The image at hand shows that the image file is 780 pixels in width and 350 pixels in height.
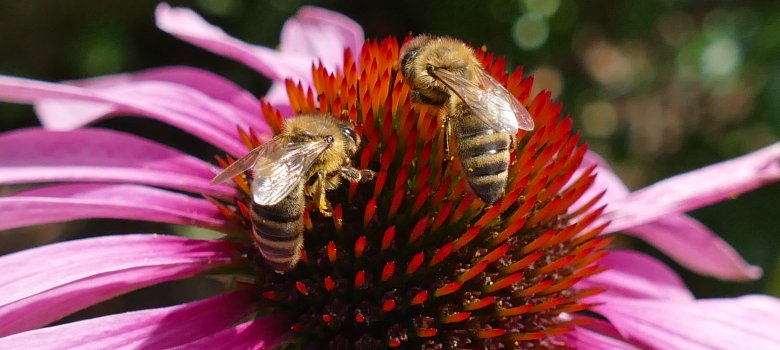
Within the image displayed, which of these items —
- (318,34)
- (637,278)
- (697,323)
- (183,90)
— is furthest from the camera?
(318,34)

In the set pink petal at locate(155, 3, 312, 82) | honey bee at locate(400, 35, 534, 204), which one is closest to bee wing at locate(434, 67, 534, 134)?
honey bee at locate(400, 35, 534, 204)

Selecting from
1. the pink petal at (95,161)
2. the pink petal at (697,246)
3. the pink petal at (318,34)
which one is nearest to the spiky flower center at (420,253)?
the pink petal at (95,161)

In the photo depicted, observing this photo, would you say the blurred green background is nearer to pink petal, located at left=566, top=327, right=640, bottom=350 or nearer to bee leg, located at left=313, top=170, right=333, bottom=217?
pink petal, located at left=566, top=327, right=640, bottom=350

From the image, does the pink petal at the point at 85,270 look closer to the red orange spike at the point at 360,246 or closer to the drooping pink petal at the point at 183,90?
the red orange spike at the point at 360,246

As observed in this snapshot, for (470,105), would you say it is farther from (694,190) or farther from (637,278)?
(637,278)

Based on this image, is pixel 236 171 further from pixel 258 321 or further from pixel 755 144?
pixel 755 144

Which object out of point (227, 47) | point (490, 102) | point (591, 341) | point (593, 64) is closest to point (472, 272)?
point (490, 102)

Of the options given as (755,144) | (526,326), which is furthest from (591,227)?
(755,144)
